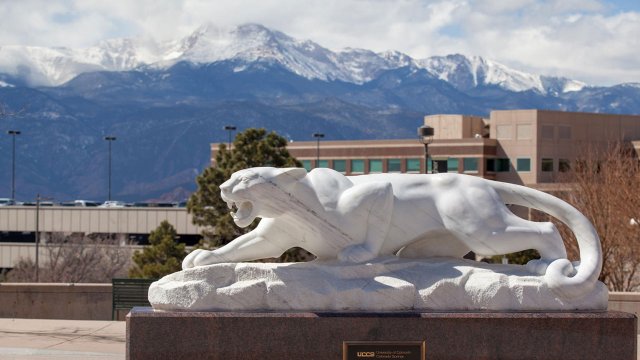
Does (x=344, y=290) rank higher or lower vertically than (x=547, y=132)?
lower

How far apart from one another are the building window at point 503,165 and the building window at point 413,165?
6.17m

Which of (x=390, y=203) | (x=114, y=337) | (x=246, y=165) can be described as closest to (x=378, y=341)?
(x=390, y=203)


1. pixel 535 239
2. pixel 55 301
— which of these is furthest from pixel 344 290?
pixel 55 301

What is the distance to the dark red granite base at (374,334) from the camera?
487 inches

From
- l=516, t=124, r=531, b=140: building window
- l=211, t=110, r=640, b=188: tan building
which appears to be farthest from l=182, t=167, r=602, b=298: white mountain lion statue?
l=516, t=124, r=531, b=140: building window

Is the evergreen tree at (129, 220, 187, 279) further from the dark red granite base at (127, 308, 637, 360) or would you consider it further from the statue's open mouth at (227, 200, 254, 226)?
the dark red granite base at (127, 308, 637, 360)

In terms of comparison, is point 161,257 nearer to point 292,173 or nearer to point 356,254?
point 292,173

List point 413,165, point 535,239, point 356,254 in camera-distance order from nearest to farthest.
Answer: point 356,254, point 535,239, point 413,165

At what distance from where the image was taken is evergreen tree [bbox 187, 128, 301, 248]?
3281 cm

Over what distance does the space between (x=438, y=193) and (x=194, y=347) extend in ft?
→ 11.2

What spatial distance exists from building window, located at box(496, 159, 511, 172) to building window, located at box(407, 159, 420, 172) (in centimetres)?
617

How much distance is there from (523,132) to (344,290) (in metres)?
69.5

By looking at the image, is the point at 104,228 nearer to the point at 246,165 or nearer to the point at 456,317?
the point at 246,165

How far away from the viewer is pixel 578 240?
13344 mm
